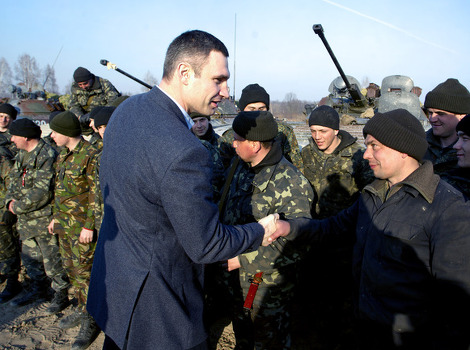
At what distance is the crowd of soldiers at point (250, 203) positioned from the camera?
2838mm

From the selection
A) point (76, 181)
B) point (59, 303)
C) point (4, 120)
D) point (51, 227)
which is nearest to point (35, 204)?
point (51, 227)

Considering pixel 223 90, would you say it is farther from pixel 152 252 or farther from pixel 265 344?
pixel 265 344

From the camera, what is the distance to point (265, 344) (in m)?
2.89

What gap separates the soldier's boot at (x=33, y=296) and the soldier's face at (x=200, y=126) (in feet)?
10.7

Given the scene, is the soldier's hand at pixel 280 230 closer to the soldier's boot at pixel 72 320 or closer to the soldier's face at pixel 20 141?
the soldier's boot at pixel 72 320

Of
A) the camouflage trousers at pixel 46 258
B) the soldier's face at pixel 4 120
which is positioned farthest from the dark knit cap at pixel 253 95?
the soldier's face at pixel 4 120

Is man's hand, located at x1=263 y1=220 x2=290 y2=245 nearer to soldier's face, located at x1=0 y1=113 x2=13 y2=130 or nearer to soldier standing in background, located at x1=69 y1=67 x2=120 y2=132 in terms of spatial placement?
soldier's face, located at x1=0 y1=113 x2=13 y2=130

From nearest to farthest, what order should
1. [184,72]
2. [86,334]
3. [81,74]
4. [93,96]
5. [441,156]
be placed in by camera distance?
[184,72] → [441,156] → [86,334] → [81,74] → [93,96]

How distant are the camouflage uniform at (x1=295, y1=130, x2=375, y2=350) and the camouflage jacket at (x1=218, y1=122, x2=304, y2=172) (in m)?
0.24

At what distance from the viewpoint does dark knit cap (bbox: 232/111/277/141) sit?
2.85 meters

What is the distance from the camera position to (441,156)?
131 inches

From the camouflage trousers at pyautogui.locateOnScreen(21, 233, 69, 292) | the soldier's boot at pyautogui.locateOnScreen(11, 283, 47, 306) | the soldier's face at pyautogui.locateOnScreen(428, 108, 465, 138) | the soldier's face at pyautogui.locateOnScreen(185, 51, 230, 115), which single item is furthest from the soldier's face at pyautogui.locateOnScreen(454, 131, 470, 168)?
the soldier's boot at pyautogui.locateOnScreen(11, 283, 47, 306)

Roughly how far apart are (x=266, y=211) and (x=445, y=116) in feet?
6.87

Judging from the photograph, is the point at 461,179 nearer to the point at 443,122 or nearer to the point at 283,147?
the point at 443,122
